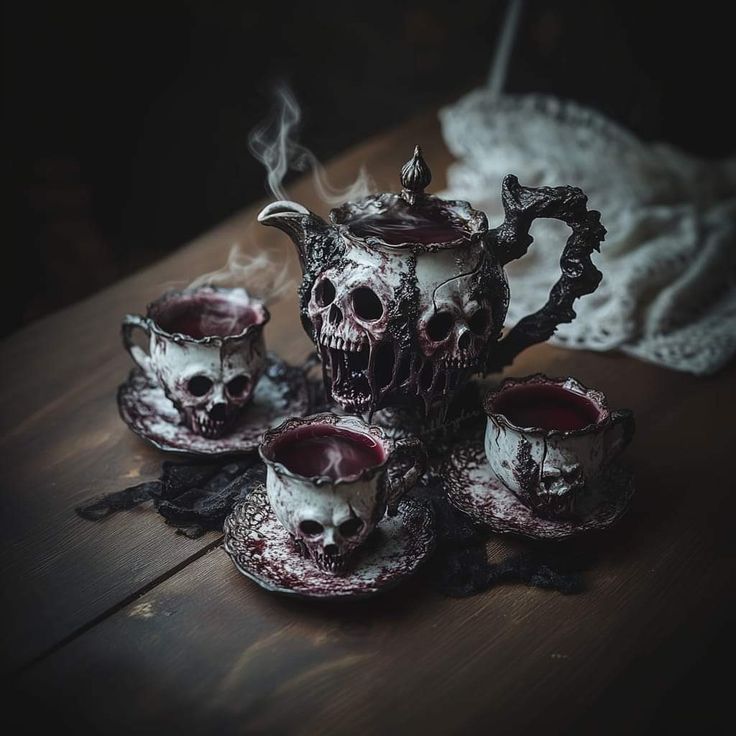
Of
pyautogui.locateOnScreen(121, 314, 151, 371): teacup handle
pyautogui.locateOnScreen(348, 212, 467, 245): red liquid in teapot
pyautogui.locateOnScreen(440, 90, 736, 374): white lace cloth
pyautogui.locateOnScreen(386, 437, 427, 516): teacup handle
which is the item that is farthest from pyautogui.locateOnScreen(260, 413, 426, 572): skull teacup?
pyautogui.locateOnScreen(440, 90, 736, 374): white lace cloth

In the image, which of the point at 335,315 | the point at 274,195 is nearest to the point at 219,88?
the point at 274,195

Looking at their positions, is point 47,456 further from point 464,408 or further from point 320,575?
point 464,408

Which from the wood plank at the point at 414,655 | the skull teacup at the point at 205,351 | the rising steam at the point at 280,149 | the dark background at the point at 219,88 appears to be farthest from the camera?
the dark background at the point at 219,88

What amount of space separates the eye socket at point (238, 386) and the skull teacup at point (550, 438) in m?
0.32

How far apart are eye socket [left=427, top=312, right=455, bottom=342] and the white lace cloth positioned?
504mm

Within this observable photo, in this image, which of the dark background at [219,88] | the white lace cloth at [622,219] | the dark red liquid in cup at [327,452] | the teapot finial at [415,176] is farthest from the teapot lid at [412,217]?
the dark background at [219,88]

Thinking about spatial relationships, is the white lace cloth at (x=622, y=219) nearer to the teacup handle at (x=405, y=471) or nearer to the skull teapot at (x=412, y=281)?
the skull teapot at (x=412, y=281)

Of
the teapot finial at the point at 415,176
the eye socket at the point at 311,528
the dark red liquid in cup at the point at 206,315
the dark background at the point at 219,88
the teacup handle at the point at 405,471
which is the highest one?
the teapot finial at the point at 415,176

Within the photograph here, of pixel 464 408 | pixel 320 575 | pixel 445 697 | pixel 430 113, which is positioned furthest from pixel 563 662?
pixel 430 113

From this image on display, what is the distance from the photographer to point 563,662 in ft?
3.01

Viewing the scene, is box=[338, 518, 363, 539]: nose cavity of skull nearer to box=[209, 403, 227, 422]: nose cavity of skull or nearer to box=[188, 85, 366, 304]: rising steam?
box=[209, 403, 227, 422]: nose cavity of skull

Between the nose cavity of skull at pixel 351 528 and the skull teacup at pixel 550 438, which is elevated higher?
the skull teacup at pixel 550 438

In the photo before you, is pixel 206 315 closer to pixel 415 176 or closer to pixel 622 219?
pixel 415 176

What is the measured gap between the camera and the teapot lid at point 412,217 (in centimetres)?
109
